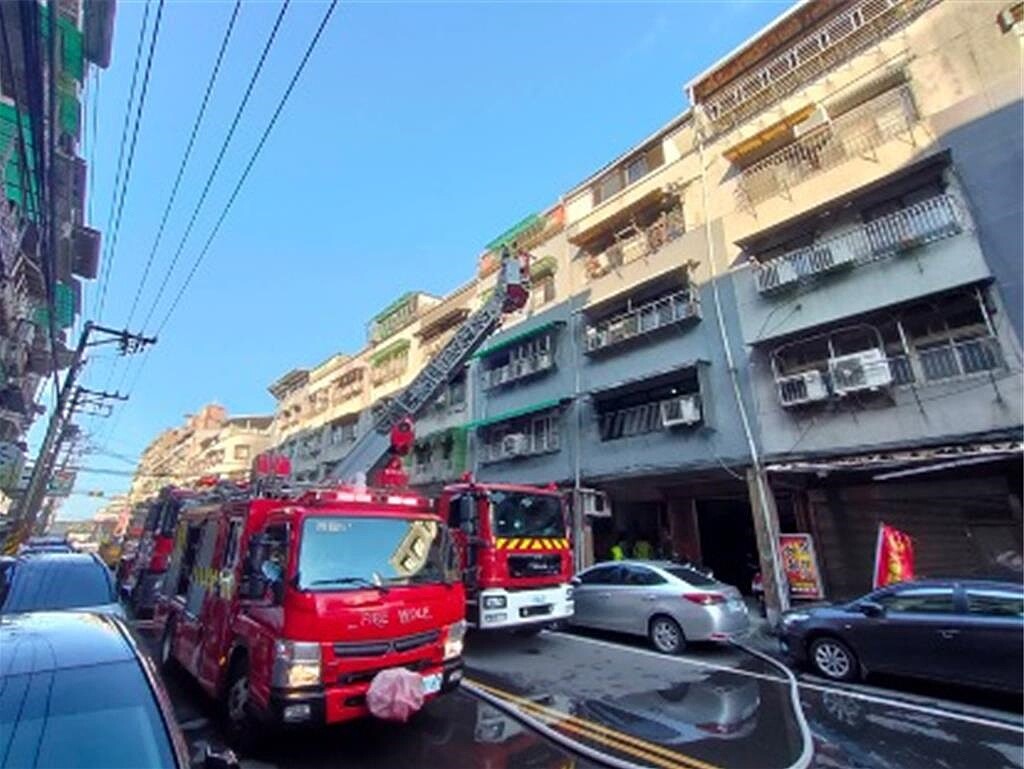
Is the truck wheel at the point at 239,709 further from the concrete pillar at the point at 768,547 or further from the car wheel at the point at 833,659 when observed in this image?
the concrete pillar at the point at 768,547

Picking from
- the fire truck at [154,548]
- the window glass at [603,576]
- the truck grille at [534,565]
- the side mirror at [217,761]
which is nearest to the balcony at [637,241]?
the window glass at [603,576]

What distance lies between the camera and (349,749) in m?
5.34

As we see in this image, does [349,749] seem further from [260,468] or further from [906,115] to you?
A: [906,115]

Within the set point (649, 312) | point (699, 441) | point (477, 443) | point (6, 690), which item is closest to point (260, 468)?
point (6, 690)

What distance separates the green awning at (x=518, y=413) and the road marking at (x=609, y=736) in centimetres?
1296

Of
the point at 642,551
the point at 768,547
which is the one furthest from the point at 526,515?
the point at 642,551

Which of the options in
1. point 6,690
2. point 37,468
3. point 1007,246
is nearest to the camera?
point 6,690

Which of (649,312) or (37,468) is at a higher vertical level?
(649,312)

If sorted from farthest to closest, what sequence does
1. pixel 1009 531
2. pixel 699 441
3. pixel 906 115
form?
pixel 699 441 < pixel 906 115 < pixel 1009 531

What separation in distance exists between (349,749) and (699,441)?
39.7 ft

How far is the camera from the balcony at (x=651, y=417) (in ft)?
50.2

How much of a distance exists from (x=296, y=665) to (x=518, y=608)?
16.8ft

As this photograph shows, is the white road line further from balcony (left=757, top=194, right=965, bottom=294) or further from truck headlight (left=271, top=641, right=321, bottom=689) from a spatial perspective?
balcony (left=757, top=194, right=965, bottom=294)

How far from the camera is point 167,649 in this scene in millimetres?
8484
